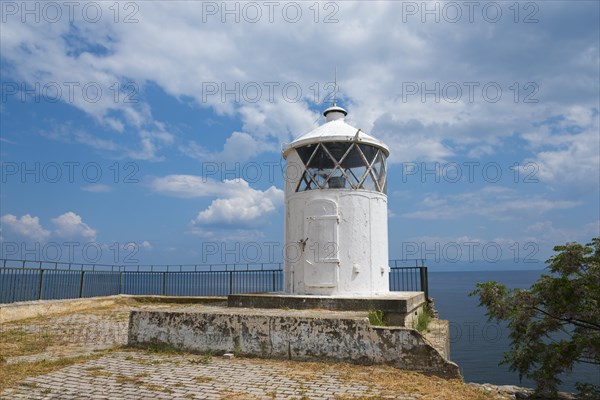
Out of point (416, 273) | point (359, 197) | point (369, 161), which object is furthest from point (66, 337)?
point (416, 273)

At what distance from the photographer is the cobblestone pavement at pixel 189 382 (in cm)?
593

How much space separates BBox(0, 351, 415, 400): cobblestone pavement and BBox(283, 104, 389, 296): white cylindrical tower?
166 inches

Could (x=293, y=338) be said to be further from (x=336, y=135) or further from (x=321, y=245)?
(x=336, y=135)

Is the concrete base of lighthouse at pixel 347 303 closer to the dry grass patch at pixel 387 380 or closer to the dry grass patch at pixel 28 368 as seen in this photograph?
the dry grass patch at pixel 387 380

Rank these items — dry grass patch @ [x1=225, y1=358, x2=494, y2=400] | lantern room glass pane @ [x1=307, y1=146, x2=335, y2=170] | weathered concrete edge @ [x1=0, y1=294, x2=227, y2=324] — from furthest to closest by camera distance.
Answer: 1. weathered concrete edge @ [x1=0, y1=294, x2=227, y2=324]
2. lantern room glass pane @ [x1=307, y1=146, x2=335, y2=170]
3. dry grass patch @ [x1=225, y1=358, x2=494, y2=400]

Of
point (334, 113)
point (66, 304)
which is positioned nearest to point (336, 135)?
point (334, 113)

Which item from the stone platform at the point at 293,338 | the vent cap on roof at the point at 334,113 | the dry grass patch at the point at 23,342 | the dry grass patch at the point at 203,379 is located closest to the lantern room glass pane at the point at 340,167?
the vent cap on roof at the point at 334,113

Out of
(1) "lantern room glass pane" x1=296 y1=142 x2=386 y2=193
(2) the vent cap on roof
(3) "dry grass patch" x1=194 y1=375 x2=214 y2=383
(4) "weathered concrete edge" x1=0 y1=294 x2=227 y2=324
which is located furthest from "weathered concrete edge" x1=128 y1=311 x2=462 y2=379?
(2) the vent cap on roof

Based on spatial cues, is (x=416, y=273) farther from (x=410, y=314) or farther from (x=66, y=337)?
(x=66, y=337)

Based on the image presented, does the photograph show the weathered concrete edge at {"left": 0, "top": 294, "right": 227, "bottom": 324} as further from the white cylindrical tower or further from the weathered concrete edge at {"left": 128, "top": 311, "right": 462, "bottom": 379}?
the white cylindrical tower

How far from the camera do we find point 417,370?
7.23m

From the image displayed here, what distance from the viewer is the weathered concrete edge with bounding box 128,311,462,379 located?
732cm

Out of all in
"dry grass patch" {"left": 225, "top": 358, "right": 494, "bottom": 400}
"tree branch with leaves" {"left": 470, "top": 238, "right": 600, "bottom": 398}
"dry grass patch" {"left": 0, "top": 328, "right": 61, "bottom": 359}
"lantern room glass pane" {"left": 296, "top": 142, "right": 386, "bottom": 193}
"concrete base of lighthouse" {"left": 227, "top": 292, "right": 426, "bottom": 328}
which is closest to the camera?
"dry grass patch" {"left": 225, "top": 358, "right": 494, "bottom": 400}

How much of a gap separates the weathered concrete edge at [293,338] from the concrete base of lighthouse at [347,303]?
68.9 inches
